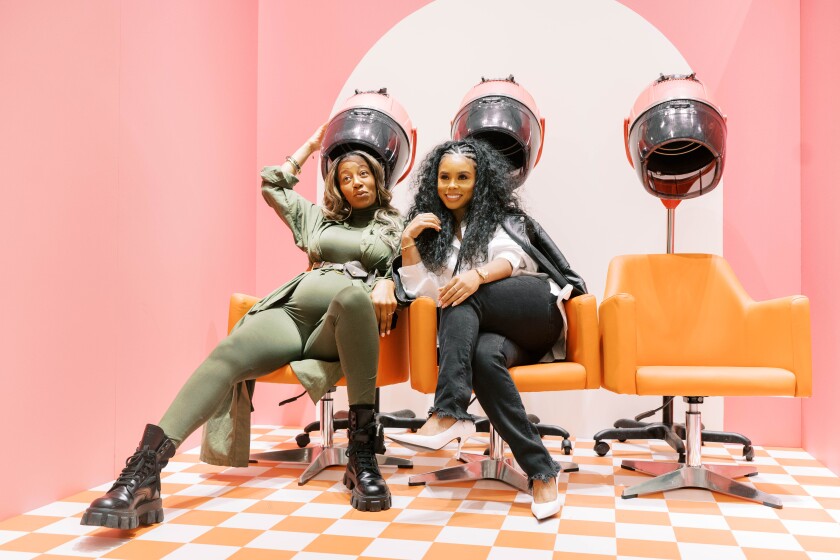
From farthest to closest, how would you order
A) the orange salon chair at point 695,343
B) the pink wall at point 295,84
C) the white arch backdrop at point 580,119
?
the pink wall at point 295,84 < the white arch backdrop at point 580,119 < the orange salon chair at point 695,343

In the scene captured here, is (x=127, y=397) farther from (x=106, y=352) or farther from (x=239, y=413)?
(x=239, y=413)

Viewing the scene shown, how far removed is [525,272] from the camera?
2354 millimetres

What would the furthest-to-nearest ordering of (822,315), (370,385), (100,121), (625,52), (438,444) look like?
(625,52) → (822,315) → (100,121) → (370,385) → (438,444)

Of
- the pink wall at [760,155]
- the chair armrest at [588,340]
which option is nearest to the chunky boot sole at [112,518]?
the chair armrest at [588,340]

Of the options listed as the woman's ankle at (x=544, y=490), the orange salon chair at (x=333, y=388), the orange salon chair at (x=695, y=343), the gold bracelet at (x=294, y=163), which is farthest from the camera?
the gold bracelet at (x=294, y=163)

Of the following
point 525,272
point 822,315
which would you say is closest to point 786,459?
point 822,315

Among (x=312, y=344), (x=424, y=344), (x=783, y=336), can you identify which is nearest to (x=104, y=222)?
(x=312, y=344)

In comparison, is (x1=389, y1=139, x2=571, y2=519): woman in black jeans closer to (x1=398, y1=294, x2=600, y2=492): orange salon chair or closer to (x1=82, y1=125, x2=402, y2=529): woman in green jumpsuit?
(x1=398, y1=294, x2=600, y2=492): orange salon chair

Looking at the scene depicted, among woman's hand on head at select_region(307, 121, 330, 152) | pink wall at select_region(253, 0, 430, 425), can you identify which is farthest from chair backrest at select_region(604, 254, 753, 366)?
pink wall at select_region(253, 0, 430, 425)

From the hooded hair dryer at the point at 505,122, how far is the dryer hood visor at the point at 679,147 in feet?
1.24

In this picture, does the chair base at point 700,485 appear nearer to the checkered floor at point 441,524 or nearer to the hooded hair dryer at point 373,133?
the checkered floor at point 441,524

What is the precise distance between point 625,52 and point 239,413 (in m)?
2.33

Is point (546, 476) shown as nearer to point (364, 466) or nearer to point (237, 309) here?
point (364, 466)

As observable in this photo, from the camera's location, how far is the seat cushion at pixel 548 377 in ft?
7.16
